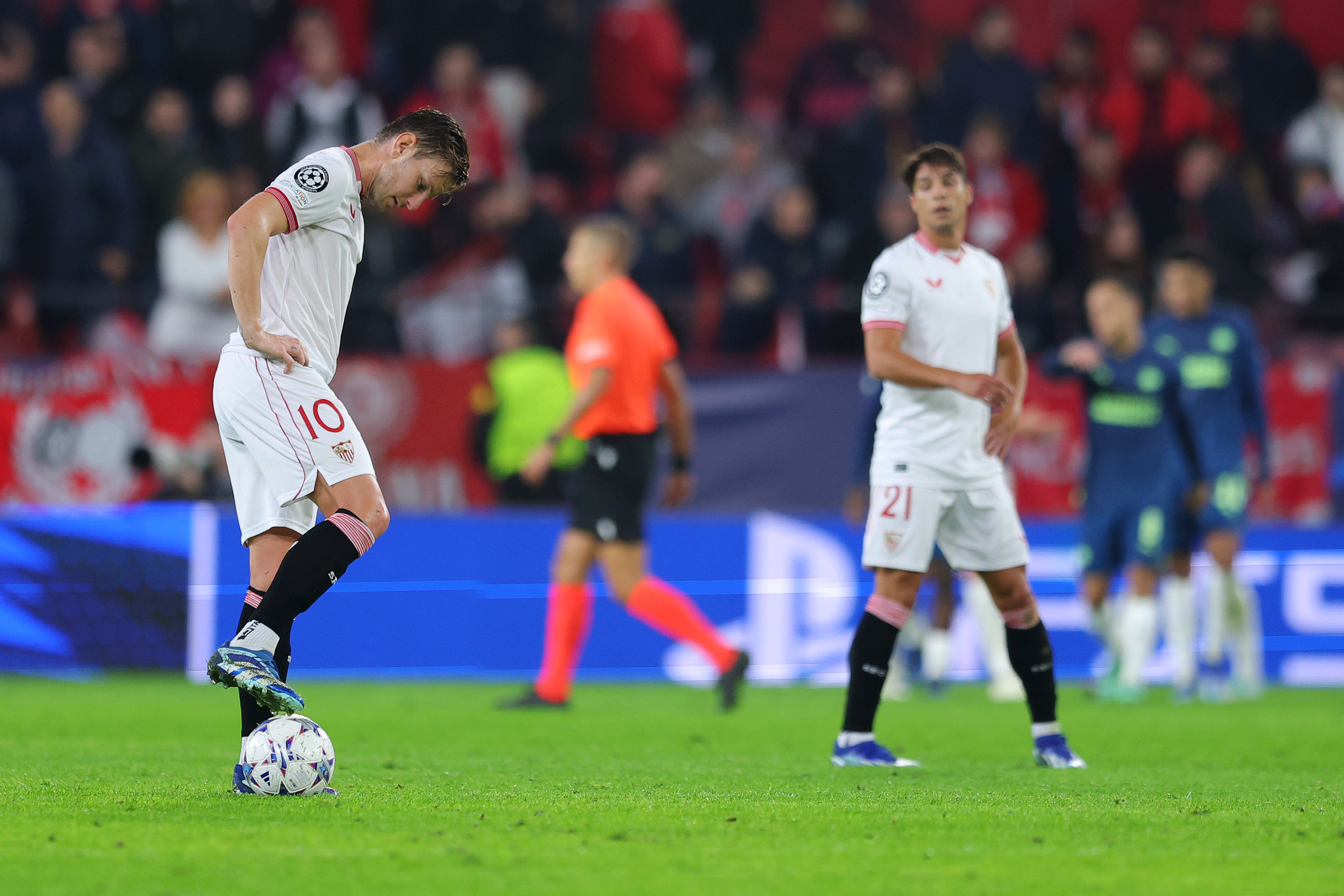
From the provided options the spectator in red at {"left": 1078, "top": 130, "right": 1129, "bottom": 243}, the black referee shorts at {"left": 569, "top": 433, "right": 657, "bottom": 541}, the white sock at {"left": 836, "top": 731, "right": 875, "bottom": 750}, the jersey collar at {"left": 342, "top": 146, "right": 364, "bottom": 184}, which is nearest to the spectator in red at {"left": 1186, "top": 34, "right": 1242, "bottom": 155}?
the spectator in red at {"left": 1078, "top": 130, "right": 1129, "bottom": 243}

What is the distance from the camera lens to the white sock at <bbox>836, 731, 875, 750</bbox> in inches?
249

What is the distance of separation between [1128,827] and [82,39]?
12230 mm

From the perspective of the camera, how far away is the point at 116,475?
478 inches

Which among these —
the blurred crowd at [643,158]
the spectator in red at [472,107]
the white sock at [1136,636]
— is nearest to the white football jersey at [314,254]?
the white sock at [1136,636]

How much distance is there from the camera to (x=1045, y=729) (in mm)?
6410

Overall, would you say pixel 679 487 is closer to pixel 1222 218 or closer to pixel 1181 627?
pixel 1181 627

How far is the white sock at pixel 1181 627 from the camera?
1045 cm

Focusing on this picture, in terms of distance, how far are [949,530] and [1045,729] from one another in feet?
2.81

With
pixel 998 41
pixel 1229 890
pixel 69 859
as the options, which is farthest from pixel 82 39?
pixel 1229 890

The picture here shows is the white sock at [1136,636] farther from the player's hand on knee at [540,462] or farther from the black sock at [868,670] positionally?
the black sock at [868,670]

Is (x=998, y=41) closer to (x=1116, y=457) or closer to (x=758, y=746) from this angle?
(x=1116, y=457)

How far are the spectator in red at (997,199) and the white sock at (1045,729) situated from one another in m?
8.65

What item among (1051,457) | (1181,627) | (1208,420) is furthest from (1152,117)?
(1181,627)

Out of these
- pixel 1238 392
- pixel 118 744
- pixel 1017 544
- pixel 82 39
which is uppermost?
pixel 82 39
